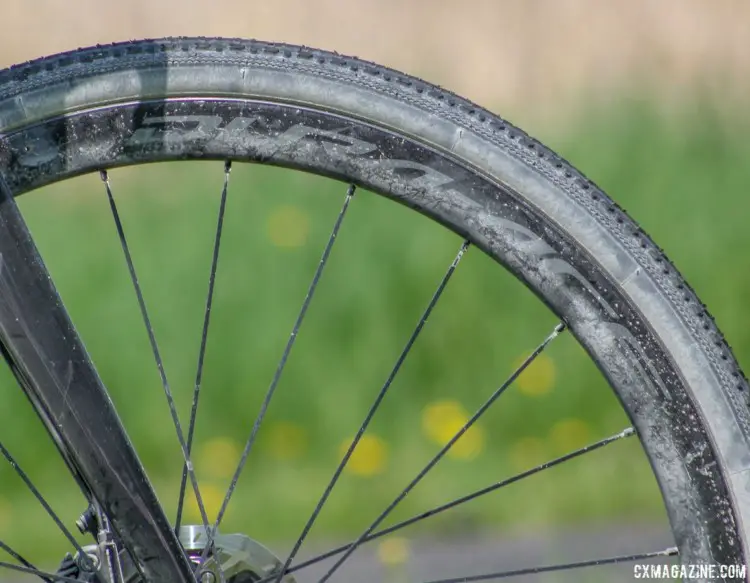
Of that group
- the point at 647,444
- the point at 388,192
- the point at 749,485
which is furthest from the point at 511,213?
the point at 749,485

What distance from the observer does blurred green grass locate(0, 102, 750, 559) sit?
346 centimetres

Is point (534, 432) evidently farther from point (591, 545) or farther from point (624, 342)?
point (624, 342)

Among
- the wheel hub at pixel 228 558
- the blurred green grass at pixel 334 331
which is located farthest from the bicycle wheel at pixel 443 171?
the blurred green grass at pixel 334 331

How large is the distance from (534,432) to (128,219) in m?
1.31

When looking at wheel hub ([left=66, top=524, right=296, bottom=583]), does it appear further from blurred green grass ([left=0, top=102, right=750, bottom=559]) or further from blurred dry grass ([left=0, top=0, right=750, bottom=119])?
blurred dry grass ([left=0, top=0, right=750, bottom=119])

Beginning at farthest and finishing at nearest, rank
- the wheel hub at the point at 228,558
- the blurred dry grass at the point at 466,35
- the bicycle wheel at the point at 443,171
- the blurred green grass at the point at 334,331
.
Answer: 1. the blurred dry grass at the point at 466,35
2. the blurred green grass at the point at 334,331
3. the wheel hub at the point at 228,558
4. the bicycle wheel at the point at 443,171

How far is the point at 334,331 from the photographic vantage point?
11.8 feet

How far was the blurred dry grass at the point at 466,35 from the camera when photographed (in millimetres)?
3822

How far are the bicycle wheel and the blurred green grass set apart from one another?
174 cm

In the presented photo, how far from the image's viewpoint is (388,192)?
1.66m

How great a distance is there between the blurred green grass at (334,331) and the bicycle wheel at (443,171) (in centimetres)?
174
